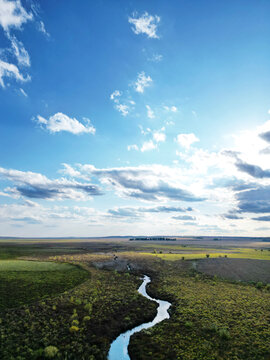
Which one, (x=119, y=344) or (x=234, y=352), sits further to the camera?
(x=119, y=344)

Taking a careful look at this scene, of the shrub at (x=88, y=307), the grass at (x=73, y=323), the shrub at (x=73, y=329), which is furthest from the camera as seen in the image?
the shrub at (x=88, y=307)

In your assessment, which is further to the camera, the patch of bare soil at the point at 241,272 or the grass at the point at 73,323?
the patch of bare soil at the point at 241,272

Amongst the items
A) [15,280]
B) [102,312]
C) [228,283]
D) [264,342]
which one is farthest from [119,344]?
[228,283]

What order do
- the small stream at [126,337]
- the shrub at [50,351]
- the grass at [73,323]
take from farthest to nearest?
the small stream at [126,337], the grass at [73,323], the shrub at [50,351]

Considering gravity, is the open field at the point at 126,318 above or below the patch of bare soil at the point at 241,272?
below

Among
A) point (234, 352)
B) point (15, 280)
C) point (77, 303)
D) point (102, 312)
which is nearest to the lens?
point (234, 352)

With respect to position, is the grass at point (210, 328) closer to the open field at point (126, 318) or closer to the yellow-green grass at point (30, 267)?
the open field at point (126, 318)

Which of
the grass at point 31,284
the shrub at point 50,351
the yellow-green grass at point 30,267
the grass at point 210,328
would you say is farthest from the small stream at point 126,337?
the yellow-green grass at point 30,267

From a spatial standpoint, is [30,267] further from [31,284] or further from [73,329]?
[73,329]

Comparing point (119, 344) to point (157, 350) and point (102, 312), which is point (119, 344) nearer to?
point (157, 350)
